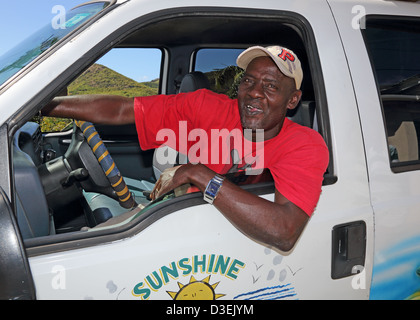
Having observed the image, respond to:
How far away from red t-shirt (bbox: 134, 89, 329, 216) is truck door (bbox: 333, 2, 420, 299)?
24cm

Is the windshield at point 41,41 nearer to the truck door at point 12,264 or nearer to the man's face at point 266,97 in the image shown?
the truck door at point 12,264

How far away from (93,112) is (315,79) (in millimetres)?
961

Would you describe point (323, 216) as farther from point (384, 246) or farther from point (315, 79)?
point (315, 79)

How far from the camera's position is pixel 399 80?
1.93 meters

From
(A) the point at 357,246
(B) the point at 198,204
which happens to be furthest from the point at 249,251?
(A) the point at 357,246

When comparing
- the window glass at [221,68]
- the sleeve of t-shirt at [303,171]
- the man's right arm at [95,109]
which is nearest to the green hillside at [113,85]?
the man's right arm at [95,109]

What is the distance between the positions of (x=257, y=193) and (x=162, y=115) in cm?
68

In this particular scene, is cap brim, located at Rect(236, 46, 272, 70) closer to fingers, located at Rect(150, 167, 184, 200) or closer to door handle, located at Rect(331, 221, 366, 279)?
fingers, located at Rect(150, 167, 184, 200)

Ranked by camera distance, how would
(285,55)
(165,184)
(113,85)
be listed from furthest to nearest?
1. (113,85)
2. (285,55)
3. (165,184)

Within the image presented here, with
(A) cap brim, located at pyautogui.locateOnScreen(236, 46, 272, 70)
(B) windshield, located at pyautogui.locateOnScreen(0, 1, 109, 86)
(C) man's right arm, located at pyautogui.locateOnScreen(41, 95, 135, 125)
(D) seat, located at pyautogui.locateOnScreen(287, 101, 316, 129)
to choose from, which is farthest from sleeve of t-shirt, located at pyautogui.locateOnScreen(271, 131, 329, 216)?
(B) windshield, located at pyautogui.locateOnScreen(0, 1, 109, 86)

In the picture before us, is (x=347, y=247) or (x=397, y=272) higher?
(x=347, y=247)

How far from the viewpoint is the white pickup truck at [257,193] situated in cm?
122

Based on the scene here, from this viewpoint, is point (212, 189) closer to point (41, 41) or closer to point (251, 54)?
point (251, 54)

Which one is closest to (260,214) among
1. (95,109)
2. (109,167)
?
(95,109)
